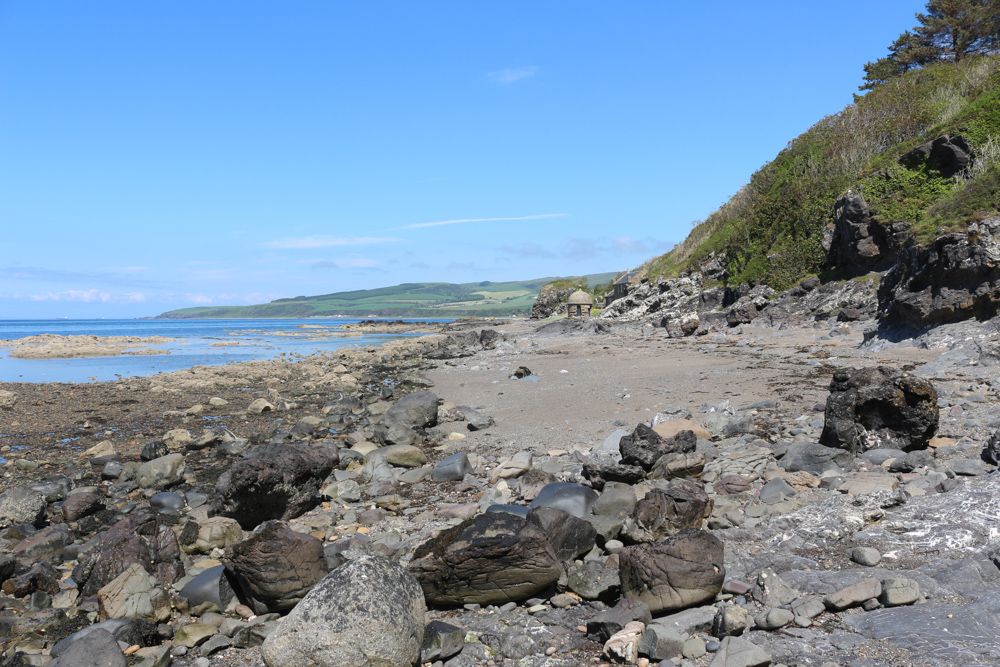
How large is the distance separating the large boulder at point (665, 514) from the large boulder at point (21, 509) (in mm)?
7740

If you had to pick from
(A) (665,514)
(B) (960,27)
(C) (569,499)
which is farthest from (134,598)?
(B) (960,27)

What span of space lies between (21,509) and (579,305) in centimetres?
5678

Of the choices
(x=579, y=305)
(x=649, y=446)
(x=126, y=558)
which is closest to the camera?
(x=126, y=558)

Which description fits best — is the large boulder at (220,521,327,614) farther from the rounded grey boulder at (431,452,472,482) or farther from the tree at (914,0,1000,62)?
the tree at (914,0,1000,62)

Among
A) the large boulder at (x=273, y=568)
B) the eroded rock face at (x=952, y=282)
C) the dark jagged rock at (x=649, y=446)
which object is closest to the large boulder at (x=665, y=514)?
the dark jagged rock at (x=649, y=446)

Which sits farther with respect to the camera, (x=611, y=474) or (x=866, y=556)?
(x=611, y=474)

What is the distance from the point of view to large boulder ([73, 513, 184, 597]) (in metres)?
5.72

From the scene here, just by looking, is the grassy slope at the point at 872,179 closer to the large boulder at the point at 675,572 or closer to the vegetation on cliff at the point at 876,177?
the vegetation on cliff at the point at 876,177

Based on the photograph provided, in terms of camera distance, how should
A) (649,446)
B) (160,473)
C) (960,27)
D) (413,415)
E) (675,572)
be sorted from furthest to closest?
(960,27) < (413,415) < (160,473) < (649,446) < (675,572)

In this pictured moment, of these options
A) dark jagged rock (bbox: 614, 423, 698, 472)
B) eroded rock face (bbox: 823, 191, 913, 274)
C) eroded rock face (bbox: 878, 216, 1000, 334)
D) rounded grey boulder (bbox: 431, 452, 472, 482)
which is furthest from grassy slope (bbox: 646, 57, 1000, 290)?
rounded grey boulder (bbox: 431, 452, 472, 482)

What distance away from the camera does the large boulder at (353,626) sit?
13.2 feet

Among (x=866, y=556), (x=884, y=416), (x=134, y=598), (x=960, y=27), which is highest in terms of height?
(x=960, y=27)

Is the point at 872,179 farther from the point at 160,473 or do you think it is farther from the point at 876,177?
the point at 160,473

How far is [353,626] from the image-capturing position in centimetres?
409
